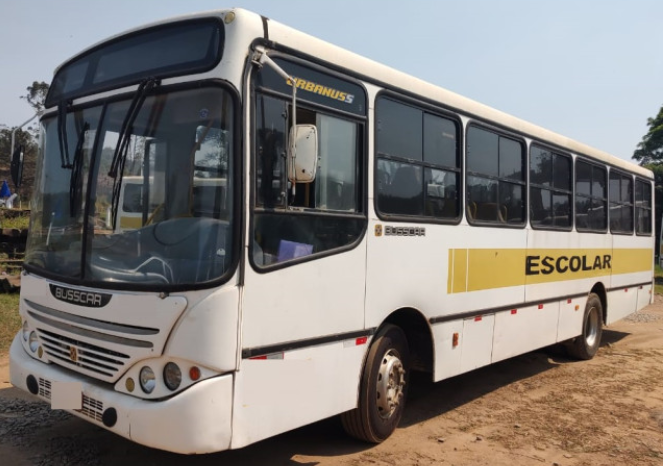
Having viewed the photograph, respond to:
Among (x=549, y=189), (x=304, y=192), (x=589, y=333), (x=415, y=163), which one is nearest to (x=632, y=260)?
(x=589, y=333)

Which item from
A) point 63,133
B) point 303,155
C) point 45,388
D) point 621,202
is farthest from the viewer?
point 621,202

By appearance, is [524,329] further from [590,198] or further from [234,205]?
[234,205]

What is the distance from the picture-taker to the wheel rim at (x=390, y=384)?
4.82 m

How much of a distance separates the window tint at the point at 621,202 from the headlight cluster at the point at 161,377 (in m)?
7.87

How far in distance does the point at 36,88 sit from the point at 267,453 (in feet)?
137

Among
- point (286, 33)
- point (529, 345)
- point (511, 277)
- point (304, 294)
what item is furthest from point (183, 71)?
point (529, 345)

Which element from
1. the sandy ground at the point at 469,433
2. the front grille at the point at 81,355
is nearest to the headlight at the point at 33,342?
the front grille at the point at 81,355

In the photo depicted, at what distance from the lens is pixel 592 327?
29.2 ft

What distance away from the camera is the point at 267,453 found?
180 inches

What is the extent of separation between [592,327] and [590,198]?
1977 mm

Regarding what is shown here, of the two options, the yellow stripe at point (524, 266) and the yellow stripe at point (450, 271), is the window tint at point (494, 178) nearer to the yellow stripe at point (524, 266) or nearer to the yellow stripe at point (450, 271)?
the yellow stripe at point (524, 266)

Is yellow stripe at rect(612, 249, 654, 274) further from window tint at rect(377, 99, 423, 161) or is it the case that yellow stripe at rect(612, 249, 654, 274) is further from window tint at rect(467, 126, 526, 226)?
window tint at rect(377, 99, 423, 161)

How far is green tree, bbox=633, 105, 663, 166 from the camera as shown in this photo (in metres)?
41.7

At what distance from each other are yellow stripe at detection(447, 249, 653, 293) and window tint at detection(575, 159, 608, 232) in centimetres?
39
